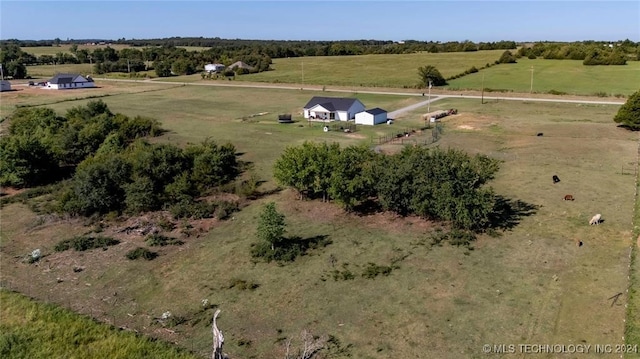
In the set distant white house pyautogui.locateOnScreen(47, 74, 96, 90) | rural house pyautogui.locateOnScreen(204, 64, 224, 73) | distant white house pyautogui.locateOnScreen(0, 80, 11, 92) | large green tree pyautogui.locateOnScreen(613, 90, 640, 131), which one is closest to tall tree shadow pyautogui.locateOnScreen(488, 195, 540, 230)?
large green tree pyautogui.locateOnScreen(613, 90, 640, 131)

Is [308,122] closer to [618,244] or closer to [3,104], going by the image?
[618,244]

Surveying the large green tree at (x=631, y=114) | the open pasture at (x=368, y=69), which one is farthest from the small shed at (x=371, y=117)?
the open pasture at (x=368, y=69)

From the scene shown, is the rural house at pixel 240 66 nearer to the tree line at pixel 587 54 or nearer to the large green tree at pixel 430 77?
the large green tree at pixel 430 77

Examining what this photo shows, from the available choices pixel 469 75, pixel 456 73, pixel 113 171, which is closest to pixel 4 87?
pixel 113 171

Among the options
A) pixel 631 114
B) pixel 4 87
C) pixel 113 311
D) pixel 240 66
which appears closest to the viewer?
pixel 113 311

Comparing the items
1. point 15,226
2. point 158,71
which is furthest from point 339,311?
point 158,71

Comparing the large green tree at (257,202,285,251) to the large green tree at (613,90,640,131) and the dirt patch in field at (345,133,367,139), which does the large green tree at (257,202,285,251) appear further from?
the large green tree at (613,90,640,131)

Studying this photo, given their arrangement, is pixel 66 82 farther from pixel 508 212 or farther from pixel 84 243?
pixel 508 212
